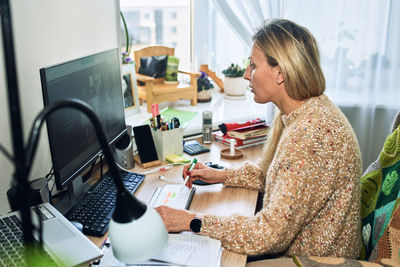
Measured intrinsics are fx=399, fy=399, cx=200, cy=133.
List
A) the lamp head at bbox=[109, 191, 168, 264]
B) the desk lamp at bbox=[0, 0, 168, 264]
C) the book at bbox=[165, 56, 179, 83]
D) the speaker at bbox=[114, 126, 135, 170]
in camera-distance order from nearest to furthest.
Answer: the desk lamp at bbox=[0, 0, 168, 264] → the lamp head at bbox=[109, 191, 168, 264] → the speaker at bbox=[114, 126, 135, 170] → the book at bbox=[165, 56, 179, 83]

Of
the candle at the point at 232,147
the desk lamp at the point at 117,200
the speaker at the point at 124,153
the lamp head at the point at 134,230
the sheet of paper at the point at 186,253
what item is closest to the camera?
the desk lamp at the point at 117,200

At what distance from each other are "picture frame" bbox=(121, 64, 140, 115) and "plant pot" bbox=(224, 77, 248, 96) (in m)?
0.67

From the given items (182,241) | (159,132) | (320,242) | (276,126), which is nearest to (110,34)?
(159,132)

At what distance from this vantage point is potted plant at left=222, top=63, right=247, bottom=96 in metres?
2.55

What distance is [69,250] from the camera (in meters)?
0.93

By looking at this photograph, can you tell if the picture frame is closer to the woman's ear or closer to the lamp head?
the woman's ear

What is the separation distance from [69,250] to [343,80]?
2029 mm

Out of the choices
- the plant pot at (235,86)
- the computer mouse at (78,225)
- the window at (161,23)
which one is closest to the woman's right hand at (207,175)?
the computer mouse at (78,225)

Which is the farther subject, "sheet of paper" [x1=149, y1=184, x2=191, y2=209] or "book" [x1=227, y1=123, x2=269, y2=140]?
"book" [x1=227, y1=123, x2=269, y2=140]

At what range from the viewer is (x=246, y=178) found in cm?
155

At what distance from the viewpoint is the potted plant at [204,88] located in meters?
2.49

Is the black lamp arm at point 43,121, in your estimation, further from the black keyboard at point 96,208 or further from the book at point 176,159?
the book at point 176,159

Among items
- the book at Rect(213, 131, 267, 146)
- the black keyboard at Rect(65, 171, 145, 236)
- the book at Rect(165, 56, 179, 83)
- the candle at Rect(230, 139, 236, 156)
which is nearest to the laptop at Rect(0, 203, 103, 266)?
the black keyboard at Rect(65, 171, 145, 236)

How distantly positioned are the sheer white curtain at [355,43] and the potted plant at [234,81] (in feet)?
0.58
